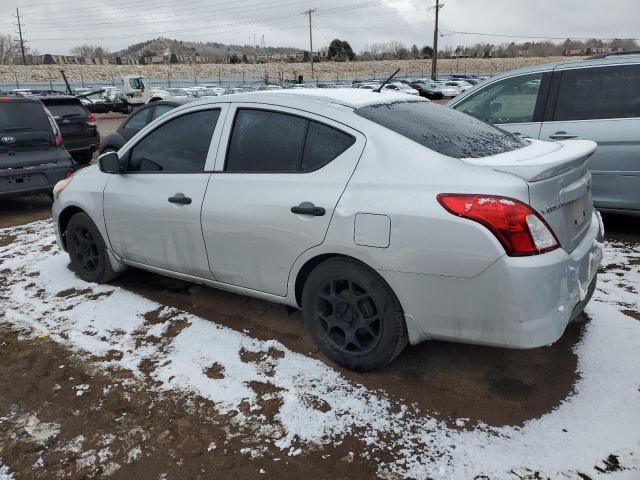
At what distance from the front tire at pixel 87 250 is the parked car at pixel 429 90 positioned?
34.4 metres

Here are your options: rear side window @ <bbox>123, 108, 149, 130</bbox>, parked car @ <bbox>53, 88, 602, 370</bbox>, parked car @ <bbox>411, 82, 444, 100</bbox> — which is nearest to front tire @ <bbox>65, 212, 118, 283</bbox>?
parked car @ <bbox>53, 88, 602, 370</bbox>

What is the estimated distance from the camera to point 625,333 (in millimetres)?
3201

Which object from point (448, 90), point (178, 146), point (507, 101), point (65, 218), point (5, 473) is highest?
point (448, 90)

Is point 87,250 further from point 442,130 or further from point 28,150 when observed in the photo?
point 28,150

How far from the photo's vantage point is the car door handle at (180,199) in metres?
3.42

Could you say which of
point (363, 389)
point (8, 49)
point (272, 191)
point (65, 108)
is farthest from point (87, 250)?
point (8, 49)

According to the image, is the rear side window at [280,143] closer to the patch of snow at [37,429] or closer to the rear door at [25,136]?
the patch of snow at [37,429]

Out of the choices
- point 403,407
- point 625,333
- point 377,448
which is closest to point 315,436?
point 377,448

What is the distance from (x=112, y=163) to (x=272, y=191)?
1584 mm

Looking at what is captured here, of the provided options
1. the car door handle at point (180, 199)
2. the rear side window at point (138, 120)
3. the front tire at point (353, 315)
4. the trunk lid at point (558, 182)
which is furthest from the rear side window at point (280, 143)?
the rear side window at point (138, 120)

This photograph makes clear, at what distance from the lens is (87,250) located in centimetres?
443

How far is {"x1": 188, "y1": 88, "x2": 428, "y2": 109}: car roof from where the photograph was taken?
3.03 meters

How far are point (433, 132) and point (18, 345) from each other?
9.93ft

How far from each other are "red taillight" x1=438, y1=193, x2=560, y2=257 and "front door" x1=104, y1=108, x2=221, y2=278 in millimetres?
1801
